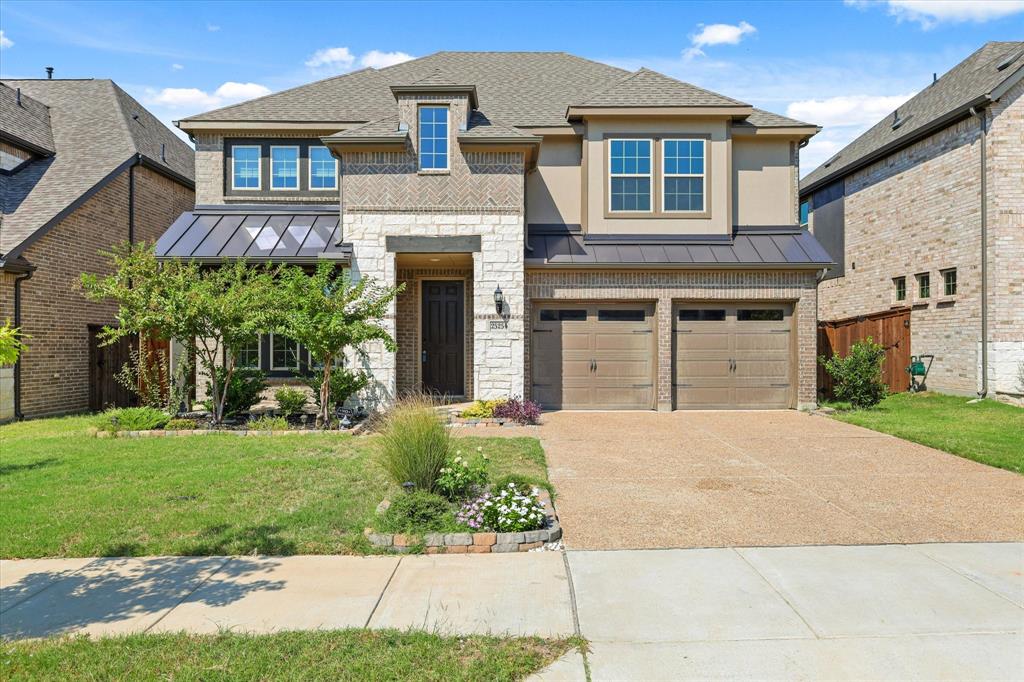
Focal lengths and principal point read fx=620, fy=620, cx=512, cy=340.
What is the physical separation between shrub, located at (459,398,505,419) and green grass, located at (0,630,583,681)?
27.6 ft

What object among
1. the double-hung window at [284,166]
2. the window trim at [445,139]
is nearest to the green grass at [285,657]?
the window trim at [445,139]

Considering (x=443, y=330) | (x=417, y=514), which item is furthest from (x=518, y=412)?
(x=417, y=514)

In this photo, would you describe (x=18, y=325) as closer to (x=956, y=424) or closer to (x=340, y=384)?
(x=340, y=384)

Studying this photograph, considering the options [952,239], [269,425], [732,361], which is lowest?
[269,425]

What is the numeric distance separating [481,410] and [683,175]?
7181mm

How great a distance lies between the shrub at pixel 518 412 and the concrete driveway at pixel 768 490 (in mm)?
917

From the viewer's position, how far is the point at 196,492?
22.6ft

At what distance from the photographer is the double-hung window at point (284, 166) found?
49.9 feet

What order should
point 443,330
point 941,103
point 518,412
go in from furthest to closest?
point 941,103 < point 443,330 < point 518,412

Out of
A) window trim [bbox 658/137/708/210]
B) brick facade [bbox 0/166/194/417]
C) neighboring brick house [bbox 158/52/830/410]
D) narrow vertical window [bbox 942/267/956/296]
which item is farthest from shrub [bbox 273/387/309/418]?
narrow vertical window [bbox 942/267/956/296]

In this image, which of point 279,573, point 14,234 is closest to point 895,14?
point 279,573

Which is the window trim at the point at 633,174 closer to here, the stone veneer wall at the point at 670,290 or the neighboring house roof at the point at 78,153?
the stone veneer wall at the point at 670,290

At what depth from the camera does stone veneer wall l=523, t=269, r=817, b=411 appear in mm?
13836

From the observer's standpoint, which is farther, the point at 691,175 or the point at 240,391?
the point at 691,175
